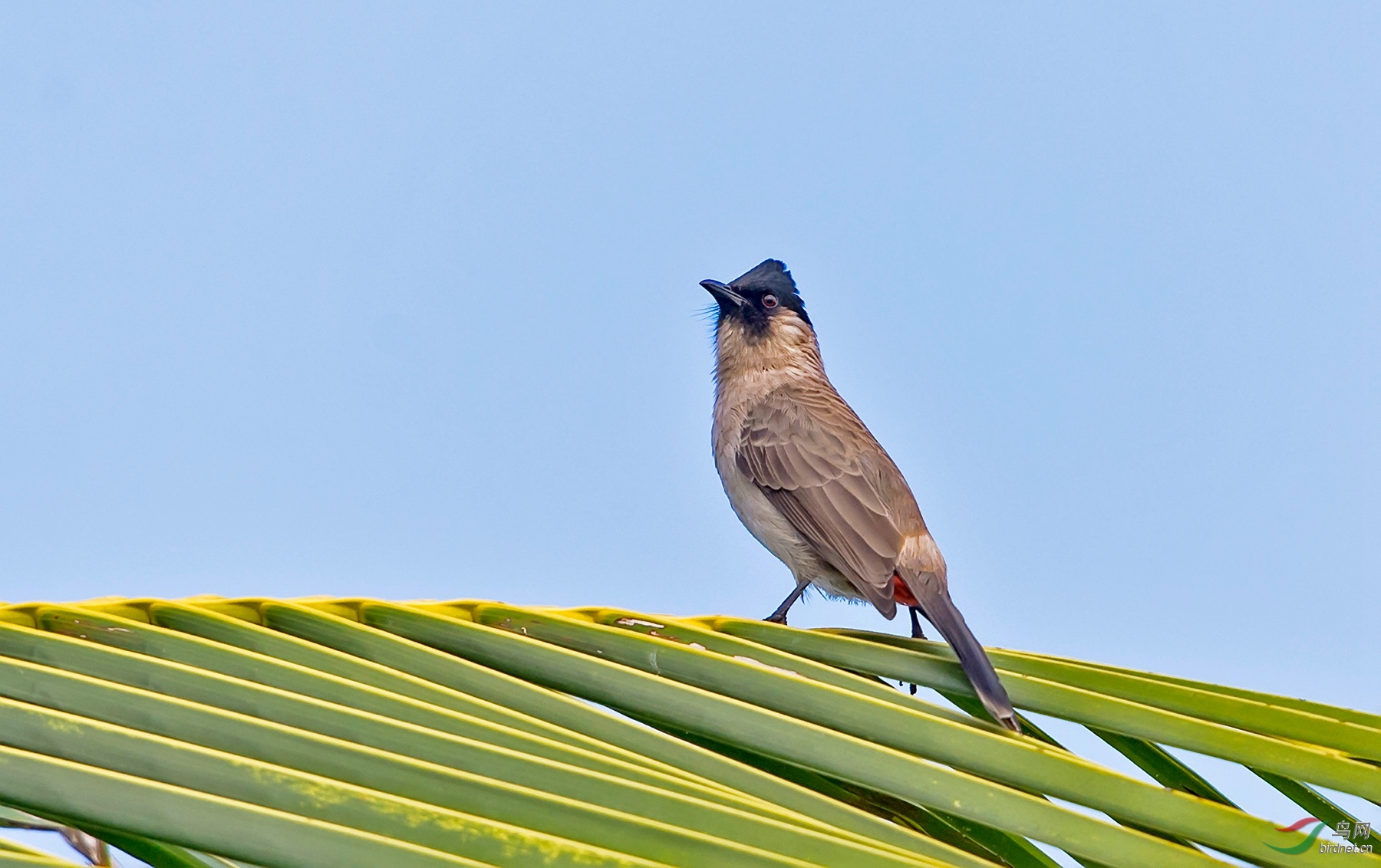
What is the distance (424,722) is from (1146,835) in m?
1.01

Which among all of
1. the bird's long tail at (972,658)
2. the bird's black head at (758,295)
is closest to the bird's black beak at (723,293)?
the bird's black head at (758,295)

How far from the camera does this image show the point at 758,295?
6.59 metres

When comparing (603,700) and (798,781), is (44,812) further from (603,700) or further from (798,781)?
(798,781)

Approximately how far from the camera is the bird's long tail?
90.4 inches

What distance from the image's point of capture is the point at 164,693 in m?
1.71

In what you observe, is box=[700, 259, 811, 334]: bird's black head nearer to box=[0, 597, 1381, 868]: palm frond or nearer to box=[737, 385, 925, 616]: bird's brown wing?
box=[737, 385, 925, 616]: bird's brown wing

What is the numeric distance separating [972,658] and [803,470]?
246 centimetres

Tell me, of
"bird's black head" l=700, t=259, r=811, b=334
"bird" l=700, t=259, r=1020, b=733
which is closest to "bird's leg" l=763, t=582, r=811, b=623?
"bird" l=700, t=259, r=1020, b=733

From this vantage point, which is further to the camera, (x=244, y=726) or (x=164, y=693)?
(x=164, y=693)

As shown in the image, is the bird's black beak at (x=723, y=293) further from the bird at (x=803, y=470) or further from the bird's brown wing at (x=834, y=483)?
the bird's brown wing at (x=834, y=483)

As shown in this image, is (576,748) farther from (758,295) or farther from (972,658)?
(758,295)

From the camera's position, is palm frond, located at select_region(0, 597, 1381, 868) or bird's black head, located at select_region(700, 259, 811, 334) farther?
bird's black head, located at select_region(700, 259, 811, 334)

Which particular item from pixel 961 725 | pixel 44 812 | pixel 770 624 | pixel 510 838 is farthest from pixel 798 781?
pixel 44 812

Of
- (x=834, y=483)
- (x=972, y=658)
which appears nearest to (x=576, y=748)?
(x=972, y=658)
